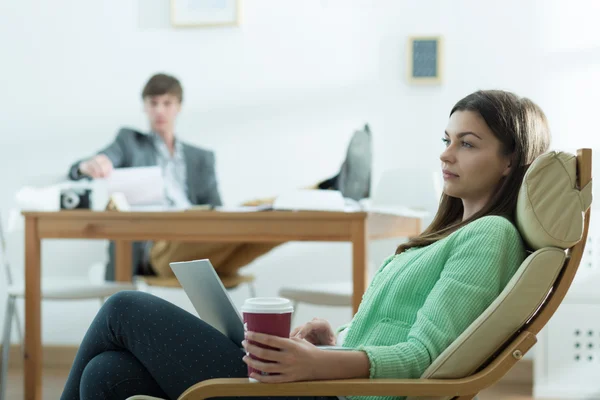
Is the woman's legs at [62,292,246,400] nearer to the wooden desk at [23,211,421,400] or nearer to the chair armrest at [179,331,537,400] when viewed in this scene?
the chair armrest at [179,331,537,400]

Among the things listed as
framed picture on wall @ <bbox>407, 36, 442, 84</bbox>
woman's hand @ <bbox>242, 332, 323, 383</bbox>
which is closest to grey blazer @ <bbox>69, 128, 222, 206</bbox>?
framed picture on wall @ <bbox>407, 36, 442, 84</bbox>

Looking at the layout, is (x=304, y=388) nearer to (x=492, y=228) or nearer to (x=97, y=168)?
(x=492, y=228)

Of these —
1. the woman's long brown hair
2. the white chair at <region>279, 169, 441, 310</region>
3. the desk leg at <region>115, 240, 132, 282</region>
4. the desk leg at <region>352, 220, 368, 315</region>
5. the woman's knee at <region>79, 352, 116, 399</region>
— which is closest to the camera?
the woman's knee at <region>79, 352, 116, 399</region>

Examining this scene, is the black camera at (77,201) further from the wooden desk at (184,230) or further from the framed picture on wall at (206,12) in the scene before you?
the framed picture on wall at (206,12)

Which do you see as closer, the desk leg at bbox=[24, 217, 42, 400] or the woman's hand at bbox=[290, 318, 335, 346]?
the woman's hand at bbox=[290, 318, 335, 346]

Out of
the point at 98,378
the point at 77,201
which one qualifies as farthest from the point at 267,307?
the point at 77,201

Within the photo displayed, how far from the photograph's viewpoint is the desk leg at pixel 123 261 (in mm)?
3379

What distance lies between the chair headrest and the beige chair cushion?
0.10ft

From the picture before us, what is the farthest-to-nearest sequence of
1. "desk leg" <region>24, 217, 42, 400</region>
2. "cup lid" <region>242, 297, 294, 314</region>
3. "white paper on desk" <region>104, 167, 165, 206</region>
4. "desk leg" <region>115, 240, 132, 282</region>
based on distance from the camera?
"desk leg" <region>115, 240, 132, 282</region> < "white paper on desk" <region>104, 167, 165, 206</region> < "desk leg" <region>24, 217, 42, 400</region> < "cup lid" <region>242, 297, 294, 314</region>

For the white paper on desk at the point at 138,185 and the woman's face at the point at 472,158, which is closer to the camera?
the woman's face at the point at 472,158

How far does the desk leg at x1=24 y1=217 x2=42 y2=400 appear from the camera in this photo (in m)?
2.58

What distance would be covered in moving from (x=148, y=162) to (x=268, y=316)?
2.49 meters

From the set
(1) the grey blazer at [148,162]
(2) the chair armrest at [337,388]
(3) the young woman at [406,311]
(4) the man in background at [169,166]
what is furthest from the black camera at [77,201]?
(2) the chair armrest at [337,388]

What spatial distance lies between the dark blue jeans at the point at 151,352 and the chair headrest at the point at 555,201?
539mm
